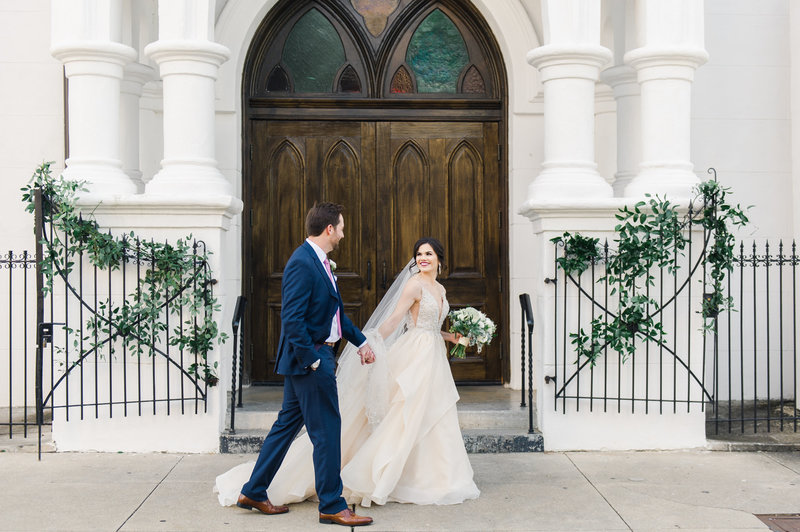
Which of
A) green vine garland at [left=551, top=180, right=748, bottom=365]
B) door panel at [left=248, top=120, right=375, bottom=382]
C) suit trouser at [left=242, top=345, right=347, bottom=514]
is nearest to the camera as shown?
suit trouser at [left=242, top=345, right=347, bottom=514]

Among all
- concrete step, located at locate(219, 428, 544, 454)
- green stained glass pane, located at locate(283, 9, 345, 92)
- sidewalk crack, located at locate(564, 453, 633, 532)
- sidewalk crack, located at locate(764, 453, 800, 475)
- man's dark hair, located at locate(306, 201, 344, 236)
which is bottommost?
sidewalk crack, located at locate(564, 453, 633, 532)

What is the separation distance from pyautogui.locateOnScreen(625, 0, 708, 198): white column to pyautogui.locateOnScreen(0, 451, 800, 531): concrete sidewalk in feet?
7.63

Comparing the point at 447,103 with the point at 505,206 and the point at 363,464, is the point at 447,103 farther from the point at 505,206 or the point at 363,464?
the point at 363,464

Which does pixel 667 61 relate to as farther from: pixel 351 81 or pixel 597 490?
pixel 597 490

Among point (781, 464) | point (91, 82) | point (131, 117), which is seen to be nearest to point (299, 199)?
point (131, 117)

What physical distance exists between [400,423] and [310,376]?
93 centimetres

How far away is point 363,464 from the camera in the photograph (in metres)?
5.77

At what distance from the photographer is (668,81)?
7379 millimetres

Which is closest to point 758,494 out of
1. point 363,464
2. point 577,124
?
point 363,464

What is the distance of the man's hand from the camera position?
18.2 feet

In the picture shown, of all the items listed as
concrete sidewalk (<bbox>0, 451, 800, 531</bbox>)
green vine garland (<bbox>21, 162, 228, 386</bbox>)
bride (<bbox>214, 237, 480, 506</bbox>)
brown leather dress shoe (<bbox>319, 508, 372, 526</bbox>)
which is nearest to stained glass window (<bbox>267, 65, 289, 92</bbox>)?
green vine garland (<bbox>21, 162, 228, 386</bbox>)

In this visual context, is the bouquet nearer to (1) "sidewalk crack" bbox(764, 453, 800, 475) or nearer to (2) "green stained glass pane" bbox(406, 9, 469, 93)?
(1) "sidewalk crack" bbox(764, 453, 800, 475)

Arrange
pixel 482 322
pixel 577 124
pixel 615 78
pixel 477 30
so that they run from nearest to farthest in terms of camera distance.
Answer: pixel 482 322 < pixel 577 124 < pixel 615 78 < pixel 477 30

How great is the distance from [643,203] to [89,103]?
4.64 meters
